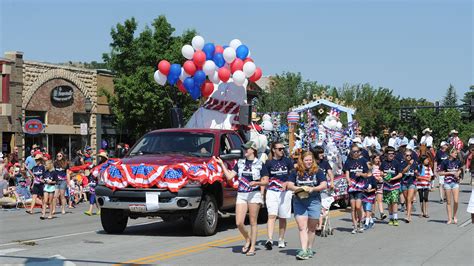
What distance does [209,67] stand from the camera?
763 inches

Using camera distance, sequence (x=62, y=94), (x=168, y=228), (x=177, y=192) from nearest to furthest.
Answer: (x=177, y=192) → (x=168, y=228) → (x=62, y=94)

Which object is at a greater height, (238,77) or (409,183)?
(238,77)

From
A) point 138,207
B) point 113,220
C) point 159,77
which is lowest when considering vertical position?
point 113,220

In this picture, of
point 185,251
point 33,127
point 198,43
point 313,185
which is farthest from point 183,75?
point 33,127

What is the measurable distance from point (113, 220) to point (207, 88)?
7.30 m

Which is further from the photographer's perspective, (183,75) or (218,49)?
(183,75)

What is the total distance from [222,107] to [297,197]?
9.88 metres

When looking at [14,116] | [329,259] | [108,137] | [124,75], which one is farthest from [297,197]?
[108,137]

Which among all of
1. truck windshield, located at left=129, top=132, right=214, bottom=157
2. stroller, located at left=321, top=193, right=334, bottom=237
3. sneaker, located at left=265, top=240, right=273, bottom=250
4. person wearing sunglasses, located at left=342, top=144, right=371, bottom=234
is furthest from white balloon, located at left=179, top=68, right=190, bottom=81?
sneaker, located at left=265, top=240, right=273, bottom=250

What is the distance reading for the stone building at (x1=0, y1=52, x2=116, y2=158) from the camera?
34062 mm

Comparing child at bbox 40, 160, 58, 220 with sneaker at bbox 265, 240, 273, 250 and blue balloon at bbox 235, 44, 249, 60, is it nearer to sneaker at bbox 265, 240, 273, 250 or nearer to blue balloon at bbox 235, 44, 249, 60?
blue balloon at bbox 235, 44, 249, 60

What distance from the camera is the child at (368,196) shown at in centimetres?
1401

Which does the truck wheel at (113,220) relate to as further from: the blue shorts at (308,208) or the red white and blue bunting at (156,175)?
the blue shorts at (308,208)

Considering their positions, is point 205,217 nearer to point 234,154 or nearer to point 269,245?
point 234,154
